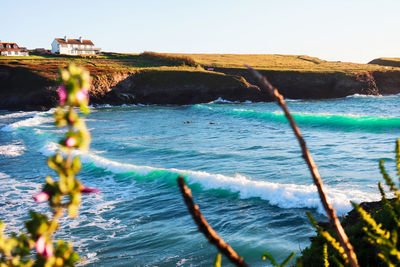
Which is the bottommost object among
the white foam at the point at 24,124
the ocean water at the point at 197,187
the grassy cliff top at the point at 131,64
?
the white foam at the point at 24,124

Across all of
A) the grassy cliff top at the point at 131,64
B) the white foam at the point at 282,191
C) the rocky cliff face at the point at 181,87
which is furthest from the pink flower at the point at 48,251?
the grassy cliff top at the point at 131,64

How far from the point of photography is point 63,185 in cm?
119

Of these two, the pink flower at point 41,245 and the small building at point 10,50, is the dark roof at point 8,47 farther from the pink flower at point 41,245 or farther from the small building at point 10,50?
the pink flower at point 41,245

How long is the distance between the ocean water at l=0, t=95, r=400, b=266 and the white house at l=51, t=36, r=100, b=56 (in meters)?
97.1

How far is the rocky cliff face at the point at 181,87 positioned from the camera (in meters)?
68.1

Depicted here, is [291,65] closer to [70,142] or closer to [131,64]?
[131,64]

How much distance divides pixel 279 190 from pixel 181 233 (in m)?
4.71

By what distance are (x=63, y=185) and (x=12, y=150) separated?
29964mm

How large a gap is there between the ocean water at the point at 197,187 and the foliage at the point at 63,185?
27.2ft

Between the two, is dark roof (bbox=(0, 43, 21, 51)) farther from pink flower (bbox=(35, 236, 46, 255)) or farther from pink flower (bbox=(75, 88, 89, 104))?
pink flower (bbox=(75, 88, 89, 104))

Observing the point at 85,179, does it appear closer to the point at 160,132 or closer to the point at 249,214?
the point at 249,214

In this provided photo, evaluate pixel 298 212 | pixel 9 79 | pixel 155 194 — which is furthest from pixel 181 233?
pixel 9 79

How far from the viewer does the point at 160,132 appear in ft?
118

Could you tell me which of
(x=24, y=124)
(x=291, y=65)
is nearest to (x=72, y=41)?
(x=291, y=65)
